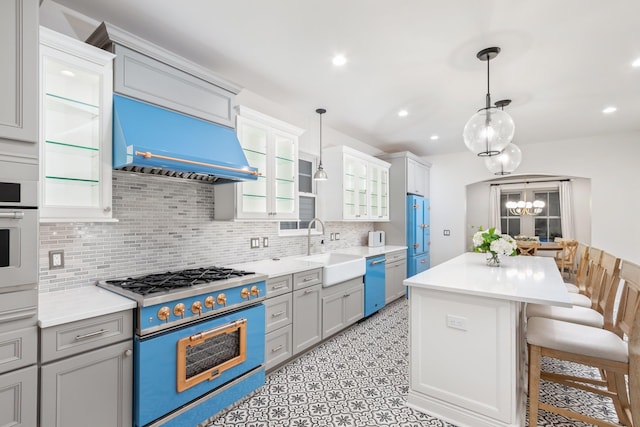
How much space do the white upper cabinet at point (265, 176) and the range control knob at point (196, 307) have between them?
0.95 meters

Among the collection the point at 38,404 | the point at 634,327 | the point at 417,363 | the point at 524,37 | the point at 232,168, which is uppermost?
the point at 524,37

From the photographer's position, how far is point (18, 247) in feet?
4.54

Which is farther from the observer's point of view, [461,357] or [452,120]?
[452,120]

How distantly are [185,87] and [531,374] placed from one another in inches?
123

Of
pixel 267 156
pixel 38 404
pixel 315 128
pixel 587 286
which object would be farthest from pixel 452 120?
pixel 38 404

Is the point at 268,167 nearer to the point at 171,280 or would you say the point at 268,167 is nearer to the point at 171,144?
the point at 171,144

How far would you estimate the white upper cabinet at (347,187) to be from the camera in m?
4.30

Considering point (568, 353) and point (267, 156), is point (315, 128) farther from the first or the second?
point (568, 353)

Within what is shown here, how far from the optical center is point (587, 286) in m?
3.15

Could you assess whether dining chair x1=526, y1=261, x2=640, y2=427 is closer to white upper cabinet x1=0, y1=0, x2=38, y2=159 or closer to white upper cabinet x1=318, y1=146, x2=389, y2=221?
white upper cabinet x1=318, y1=146, x2=389, y2=221

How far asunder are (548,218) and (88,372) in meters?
9.44

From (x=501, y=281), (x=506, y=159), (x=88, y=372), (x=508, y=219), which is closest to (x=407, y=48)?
(x=506, y=159)

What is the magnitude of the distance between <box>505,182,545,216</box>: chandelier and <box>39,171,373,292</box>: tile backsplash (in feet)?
23.8

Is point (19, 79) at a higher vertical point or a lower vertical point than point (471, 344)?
higher
